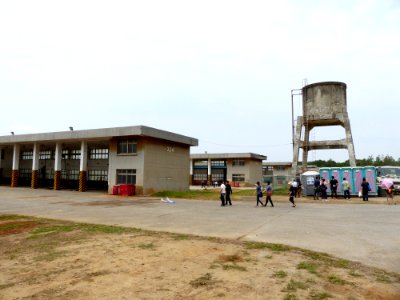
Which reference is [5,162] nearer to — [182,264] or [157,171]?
[157,171]

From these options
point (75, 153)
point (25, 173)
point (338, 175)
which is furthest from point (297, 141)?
point (25, 173)

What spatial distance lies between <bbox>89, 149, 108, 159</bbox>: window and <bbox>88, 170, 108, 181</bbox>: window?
1963mm

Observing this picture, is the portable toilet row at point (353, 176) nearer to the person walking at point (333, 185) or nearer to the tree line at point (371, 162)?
the person walking at point (333, 185)

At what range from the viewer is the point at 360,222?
42.4 ft

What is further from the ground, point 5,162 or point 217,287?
point 5,162

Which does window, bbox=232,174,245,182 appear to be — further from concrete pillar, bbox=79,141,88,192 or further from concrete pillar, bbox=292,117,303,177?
concrete pillar, bbox=79,141,88,192

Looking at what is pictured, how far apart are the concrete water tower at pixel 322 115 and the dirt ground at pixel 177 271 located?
26.1 meters

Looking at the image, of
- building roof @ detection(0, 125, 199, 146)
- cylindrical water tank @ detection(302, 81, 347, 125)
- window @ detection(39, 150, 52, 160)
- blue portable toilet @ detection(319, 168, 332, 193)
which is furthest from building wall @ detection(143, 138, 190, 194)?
window @ detection(39, 150, 52, 160)

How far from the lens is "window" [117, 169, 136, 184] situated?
29875 mm

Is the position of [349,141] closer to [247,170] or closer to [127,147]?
[127,147]

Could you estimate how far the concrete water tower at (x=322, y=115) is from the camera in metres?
31.4

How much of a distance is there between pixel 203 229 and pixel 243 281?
5607mm

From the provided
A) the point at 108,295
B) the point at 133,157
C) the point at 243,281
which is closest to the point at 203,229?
the point at 243,281

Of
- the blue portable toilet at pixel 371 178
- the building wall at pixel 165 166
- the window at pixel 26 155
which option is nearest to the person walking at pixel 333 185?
the blue portable toilet at pixel 371 178
